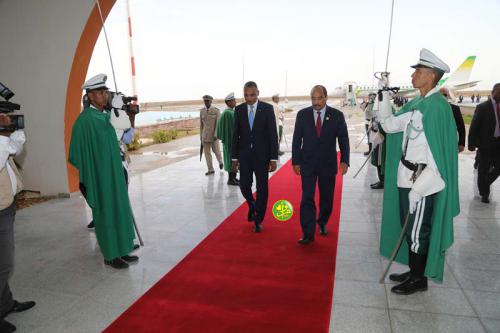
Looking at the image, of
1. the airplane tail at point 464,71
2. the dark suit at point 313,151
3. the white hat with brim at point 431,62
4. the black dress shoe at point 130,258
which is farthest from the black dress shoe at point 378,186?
the airplane tail at point 464,71

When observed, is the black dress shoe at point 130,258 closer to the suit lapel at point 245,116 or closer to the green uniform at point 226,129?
the suit lapel at point 245,116

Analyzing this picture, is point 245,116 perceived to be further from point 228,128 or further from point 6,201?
point 228,128

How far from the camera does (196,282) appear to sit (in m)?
3.19

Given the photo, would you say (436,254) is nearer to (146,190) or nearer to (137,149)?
(146,190)

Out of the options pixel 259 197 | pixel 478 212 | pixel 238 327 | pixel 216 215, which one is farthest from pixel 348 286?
pixel 478 212

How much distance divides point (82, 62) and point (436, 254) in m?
6.30

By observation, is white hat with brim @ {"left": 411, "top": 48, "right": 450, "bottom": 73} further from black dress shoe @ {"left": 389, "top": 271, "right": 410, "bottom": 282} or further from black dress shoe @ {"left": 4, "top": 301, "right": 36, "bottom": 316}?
black dress shoe @ {"left": 4, "top": 301, "right": 36, "bottom": 316}

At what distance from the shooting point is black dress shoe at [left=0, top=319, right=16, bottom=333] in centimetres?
254

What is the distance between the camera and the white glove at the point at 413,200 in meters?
2.69

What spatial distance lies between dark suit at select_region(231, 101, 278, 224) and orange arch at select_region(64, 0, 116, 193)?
140 inches

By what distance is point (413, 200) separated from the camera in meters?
2.71

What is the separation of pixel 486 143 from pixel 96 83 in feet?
18.0

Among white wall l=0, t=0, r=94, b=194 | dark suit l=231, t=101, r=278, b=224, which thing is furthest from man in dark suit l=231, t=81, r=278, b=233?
white wall l=0, t=0, r=94, b=194

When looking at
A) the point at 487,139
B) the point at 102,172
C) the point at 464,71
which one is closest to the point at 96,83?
the point at 102,172
